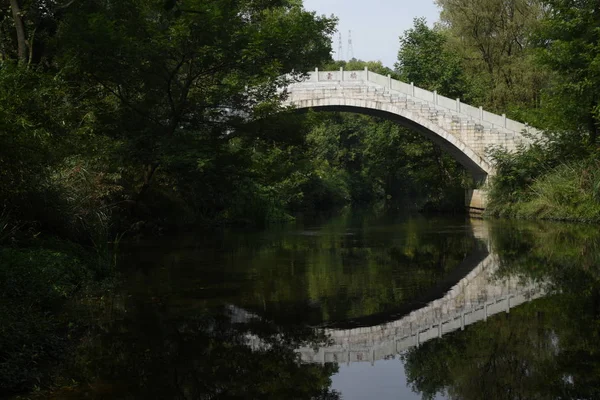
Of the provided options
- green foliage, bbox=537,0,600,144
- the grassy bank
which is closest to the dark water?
the grassy bank

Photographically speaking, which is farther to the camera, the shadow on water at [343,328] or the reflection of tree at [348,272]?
the reflection of tree at [348,272]

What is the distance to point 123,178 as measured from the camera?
51.5 ft

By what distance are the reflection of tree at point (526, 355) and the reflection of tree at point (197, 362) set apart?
2.30ft

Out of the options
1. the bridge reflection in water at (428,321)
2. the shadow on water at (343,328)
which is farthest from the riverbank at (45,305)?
the bridge reflection in water at (428,321)

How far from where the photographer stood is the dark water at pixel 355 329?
3918mm

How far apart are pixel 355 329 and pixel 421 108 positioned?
65.2 ft

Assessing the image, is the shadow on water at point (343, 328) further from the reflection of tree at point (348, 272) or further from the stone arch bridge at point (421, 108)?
the stone arch bridge at point (421, 108)

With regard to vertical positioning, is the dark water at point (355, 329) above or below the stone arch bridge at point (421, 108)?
below

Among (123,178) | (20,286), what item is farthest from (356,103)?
(20,286)

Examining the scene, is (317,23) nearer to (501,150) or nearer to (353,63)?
(501,150)

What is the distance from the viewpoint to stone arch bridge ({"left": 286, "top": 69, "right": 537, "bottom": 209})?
Answer: 2392 cm

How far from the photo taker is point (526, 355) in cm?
432

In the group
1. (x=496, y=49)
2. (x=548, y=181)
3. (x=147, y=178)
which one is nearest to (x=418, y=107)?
(x=496, y=49)

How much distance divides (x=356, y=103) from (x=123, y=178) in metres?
11.3
